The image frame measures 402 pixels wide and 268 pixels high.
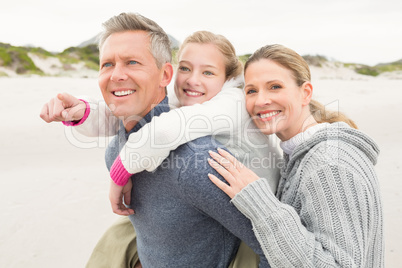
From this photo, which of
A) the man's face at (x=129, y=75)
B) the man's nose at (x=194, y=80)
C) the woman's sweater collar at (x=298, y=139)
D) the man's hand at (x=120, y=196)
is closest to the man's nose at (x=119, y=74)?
the man's face at (x=129, y=75)

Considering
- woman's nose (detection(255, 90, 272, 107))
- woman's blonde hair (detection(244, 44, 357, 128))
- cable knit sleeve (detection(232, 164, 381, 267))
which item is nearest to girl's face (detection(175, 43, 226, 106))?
woman's blonde hair (detection(244, 44, 357, 128))

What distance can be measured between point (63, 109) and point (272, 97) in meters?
0.91

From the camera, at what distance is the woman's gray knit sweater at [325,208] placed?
1.11m

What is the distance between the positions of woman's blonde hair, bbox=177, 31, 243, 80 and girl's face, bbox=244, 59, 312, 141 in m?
0.36

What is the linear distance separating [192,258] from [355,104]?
891 centimetres

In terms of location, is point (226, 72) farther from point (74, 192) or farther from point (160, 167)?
point (74, 192)

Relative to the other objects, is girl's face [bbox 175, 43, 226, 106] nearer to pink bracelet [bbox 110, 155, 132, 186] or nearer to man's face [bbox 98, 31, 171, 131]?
man's face [bbox 98, 31, 171, 131]

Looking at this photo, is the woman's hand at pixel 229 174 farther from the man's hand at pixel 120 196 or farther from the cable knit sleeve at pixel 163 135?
the man's hand at pixel 120 196

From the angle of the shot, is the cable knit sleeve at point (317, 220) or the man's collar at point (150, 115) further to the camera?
the man's collar at point (150, 115)

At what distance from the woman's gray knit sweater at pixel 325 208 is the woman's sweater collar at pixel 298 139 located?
0.19 metres

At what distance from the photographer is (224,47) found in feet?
6.54

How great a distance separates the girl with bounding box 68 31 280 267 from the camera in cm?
126

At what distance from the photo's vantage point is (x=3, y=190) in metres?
4.61

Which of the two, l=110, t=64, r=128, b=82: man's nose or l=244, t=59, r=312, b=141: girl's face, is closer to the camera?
l=110, t=64, r=128, b=82: man's nose
